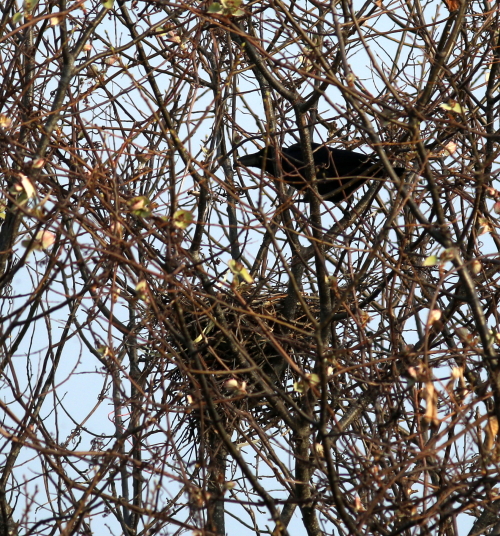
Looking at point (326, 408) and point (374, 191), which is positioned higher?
point (374, 191)

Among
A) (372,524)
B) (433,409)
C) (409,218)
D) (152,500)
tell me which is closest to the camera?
(433,409)

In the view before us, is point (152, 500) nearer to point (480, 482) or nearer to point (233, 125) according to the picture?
point (480, 482)

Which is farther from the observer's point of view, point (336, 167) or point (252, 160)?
point (252, 160)

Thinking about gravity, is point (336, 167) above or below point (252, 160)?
below

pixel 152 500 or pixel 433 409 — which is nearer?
pixel 433 409

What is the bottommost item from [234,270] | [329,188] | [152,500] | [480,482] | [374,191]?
[480,482]

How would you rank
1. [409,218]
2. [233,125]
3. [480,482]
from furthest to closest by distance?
[233,125] < [409,218] < [480,482]

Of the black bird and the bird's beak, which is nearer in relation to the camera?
the black bird

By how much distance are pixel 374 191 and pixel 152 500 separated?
2002 millimetres

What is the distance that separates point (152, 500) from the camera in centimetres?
243

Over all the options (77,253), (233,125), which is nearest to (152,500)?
(77,253)

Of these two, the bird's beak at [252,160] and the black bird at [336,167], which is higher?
the bird's beak at [252,160]

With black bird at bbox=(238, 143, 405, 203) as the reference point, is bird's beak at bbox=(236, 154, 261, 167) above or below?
above

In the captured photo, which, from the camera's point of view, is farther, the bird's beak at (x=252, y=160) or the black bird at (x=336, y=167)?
the bird's beak at (x=252, y=160)
